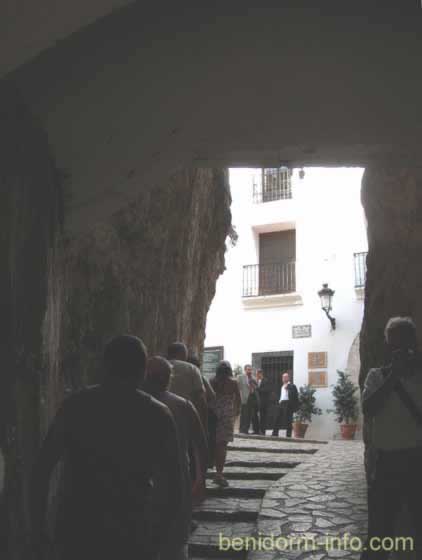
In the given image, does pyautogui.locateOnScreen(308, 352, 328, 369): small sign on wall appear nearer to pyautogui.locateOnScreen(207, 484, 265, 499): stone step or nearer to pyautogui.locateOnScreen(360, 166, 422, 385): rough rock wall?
pyautogui.locateOnScreen(360, 166, 422, 385): rough rock wall

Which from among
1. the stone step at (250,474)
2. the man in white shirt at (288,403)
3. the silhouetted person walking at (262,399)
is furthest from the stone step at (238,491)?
the silhouetted person walking at (262,399)

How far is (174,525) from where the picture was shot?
220cm

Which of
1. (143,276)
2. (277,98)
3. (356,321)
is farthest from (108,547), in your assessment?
(356,321)

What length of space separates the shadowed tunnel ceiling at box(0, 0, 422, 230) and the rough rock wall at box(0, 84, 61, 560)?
0.23 metres

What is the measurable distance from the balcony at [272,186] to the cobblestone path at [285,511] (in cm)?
1303

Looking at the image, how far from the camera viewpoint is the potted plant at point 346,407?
15953mm

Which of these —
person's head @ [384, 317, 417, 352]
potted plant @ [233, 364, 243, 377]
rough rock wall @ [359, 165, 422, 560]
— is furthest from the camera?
potted plant @ [233, 364, 243, 377]

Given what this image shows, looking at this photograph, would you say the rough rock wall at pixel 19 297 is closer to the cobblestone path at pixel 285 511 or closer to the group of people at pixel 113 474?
the group of people at pixel 113 474

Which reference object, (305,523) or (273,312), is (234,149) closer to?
(305,523)

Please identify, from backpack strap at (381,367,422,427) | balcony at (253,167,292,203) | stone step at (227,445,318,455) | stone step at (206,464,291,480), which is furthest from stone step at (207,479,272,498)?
balcony at (253,167,292,203)

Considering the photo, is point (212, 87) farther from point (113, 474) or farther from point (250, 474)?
point (250, 474)

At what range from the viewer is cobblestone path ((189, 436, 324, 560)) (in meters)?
5.00

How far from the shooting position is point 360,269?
17.8 meters

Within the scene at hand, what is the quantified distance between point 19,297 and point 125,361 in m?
0.85
